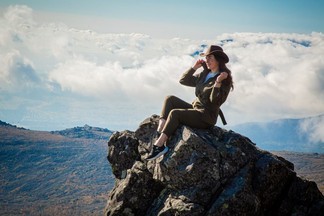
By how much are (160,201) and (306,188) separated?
696 cm

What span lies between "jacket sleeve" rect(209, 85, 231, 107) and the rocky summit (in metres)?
1.82

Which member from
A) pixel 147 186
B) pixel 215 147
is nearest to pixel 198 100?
pixel 215 147

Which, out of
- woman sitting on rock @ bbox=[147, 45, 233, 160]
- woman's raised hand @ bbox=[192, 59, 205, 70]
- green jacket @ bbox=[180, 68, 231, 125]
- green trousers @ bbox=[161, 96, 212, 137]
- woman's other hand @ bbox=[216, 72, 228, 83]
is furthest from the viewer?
woman's raised hand @ bbox=[192, 59, 205, 70]

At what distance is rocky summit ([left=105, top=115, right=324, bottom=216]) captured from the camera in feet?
51.6

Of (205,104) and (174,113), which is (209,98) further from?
(174,113)

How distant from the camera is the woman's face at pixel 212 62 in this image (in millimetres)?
17406

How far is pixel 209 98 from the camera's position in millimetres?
17281

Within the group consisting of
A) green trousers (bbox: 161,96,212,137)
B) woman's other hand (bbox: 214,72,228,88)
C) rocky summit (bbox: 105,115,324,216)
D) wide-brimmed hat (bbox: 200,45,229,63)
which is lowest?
rocky summit (bbox: 105,115,324,216)

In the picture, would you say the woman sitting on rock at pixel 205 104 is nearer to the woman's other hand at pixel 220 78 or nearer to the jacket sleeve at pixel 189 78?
the woman's other hand at pixel 220 78

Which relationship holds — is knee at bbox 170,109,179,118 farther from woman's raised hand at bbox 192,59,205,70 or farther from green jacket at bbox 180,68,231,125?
woman's raised hand at bbox 192,59,205,70

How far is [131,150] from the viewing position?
792 inches

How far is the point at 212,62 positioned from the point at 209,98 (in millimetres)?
1798

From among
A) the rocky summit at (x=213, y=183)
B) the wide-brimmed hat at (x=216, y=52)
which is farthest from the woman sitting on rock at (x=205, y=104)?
the rocky summit at (x=213, y=183)

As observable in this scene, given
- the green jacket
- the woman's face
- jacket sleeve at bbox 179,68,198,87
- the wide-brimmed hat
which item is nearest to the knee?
the green jacket
